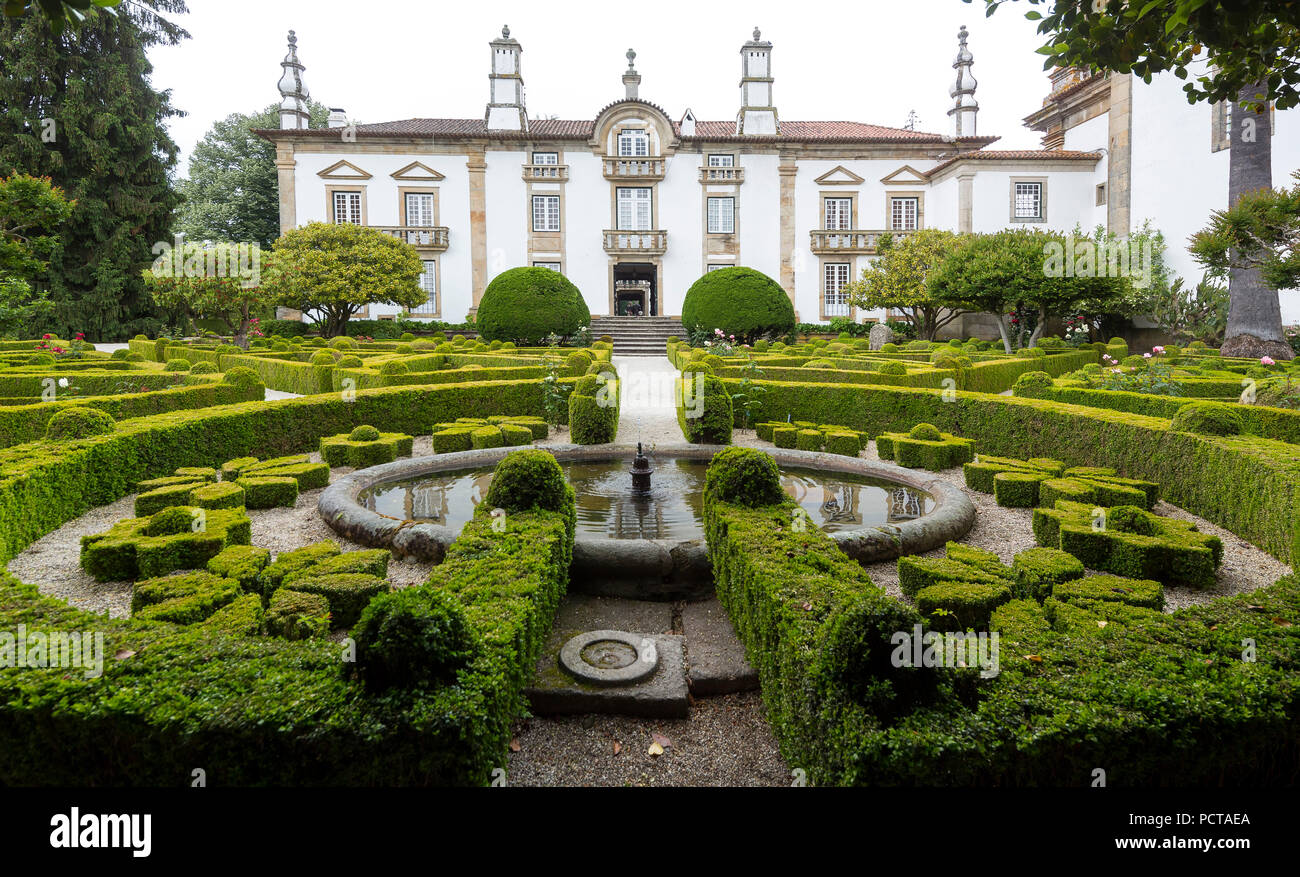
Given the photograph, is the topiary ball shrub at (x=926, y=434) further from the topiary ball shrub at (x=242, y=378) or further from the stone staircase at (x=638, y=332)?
the stone staircase at (x=638, y=332)

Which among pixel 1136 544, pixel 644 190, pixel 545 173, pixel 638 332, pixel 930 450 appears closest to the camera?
pixel 1136 544

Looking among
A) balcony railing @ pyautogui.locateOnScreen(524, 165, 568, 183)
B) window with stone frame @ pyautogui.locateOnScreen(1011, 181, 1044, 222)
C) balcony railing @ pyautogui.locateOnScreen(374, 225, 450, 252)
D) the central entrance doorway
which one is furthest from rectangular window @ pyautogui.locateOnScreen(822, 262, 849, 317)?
balcony railing @ pyautogui.locateOnScreen(374, 225, 450, 252)

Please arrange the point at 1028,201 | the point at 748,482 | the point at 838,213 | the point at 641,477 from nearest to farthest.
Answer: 1. the point at 748,482
2. the point at 641,477
3. the point at 1028,201
4. the point at 838,213

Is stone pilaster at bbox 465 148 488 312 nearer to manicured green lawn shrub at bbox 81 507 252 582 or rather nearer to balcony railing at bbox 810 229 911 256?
balcony railing at bbox 810 229 911 256

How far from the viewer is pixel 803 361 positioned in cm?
1647

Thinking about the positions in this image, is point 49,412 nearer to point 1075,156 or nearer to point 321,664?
point 321,664

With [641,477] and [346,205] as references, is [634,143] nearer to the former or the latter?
[346,205]

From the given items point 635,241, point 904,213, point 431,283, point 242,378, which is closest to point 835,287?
point 904,213

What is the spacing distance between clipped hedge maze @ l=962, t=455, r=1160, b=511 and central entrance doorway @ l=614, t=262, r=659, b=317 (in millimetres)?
24264

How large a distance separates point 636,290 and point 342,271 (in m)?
16.1

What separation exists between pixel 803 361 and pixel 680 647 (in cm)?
1310

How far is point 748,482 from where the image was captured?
486cm

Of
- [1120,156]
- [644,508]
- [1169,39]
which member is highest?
[1120,156]

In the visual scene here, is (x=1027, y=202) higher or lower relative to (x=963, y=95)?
lower
